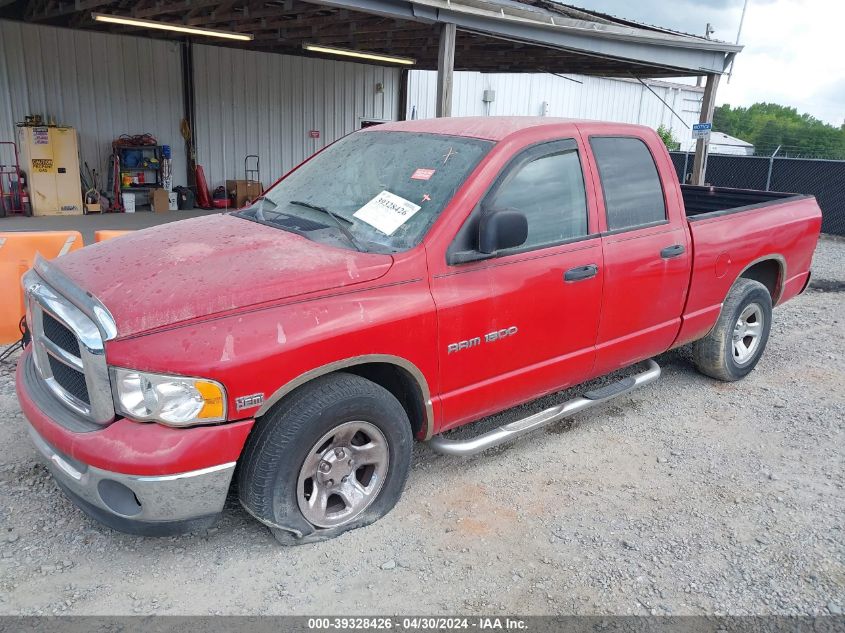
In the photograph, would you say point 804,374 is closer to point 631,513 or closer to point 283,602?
point 631,513

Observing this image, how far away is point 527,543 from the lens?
10.5 feet

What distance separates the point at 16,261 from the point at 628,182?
468 centimetres

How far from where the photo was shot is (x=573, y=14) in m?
12.4

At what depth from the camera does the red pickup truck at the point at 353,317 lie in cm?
261

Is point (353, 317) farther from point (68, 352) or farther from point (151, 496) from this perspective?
point (68, 352)

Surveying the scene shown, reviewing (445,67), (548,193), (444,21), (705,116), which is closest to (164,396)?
(548,193)

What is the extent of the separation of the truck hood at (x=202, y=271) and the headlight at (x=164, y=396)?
0.65 ft

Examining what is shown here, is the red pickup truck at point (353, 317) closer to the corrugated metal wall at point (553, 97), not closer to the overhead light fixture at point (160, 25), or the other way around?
the overhead light fixture at point (160, 25)

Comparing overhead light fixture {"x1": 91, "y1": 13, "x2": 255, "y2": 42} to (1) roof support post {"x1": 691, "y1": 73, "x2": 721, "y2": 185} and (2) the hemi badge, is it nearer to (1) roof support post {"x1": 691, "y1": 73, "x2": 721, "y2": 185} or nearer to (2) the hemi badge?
(1) roof support post {"x1": 691, "y1": 73, "x2": 721, "y2": 185}

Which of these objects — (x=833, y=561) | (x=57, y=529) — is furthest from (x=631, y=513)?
(x=57, y=529)

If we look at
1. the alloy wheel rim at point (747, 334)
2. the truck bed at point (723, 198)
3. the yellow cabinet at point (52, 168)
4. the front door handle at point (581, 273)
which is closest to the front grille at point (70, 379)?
the front door handle at point (581, 273)

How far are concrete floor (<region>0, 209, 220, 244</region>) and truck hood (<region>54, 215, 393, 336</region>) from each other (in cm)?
855

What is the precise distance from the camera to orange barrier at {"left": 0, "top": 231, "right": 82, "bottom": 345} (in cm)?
519

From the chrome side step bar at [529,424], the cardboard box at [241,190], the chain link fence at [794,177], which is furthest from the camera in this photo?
the cardboard box at [241,190]
